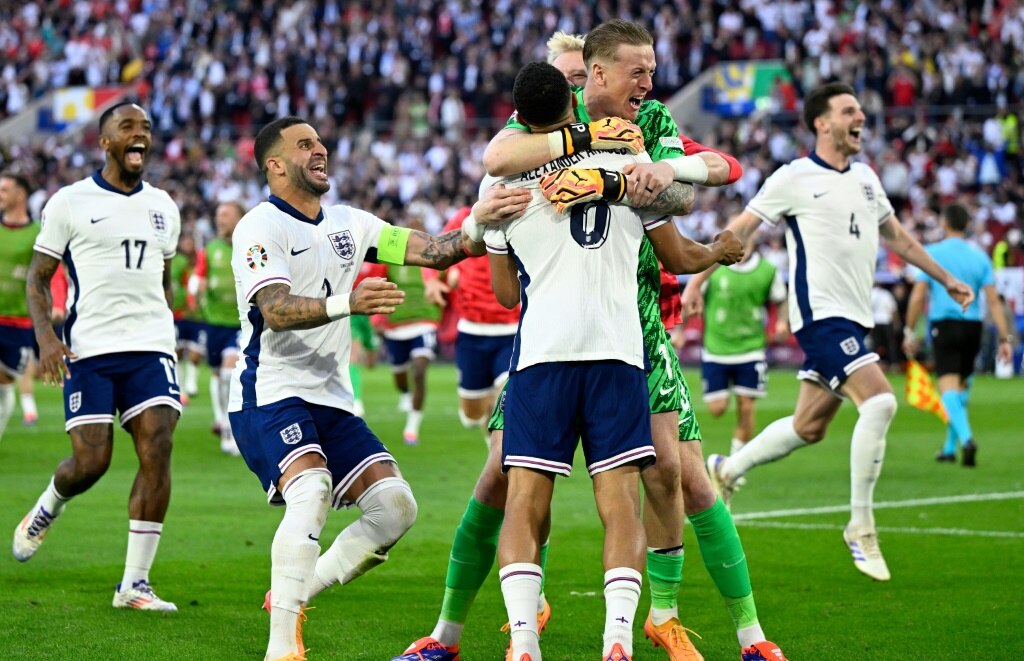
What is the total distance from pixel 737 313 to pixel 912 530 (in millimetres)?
4778

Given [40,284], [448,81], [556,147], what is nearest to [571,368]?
[556,147]

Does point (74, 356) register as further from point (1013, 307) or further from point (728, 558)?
point (1013, 307)

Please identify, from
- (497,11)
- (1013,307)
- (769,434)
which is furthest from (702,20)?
(769,434)

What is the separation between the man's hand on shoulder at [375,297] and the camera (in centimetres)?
575

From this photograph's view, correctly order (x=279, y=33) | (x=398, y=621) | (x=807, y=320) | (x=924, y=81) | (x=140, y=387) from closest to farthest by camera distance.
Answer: (x=398, y=621)
(x=140, y=387)
(x=807, y=320)
(x=924, y=81)
(x=279, y=33)

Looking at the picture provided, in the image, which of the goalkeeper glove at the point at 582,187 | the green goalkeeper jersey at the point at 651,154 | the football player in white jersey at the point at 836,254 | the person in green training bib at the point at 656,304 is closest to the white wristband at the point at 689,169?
the person in green training bib at the point at 656,304

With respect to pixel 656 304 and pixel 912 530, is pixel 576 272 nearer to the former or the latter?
pixel 656 304

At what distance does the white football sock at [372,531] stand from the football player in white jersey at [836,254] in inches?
118

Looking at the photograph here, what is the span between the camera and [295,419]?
6.37 metres

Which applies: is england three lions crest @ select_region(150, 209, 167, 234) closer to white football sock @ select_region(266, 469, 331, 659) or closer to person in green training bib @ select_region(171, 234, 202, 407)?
white football sock @ select_region(266, 469, 331, 659)

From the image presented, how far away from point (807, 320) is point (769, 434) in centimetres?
95

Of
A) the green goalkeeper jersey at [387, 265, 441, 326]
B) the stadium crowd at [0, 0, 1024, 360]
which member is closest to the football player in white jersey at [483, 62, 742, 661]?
the green goalkeeper jersey at [387, 265, 441, 326]

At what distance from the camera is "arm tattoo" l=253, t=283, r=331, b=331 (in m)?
5.98

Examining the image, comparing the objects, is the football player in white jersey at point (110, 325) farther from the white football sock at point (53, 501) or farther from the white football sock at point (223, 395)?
the white football sock at point (223, 395)
